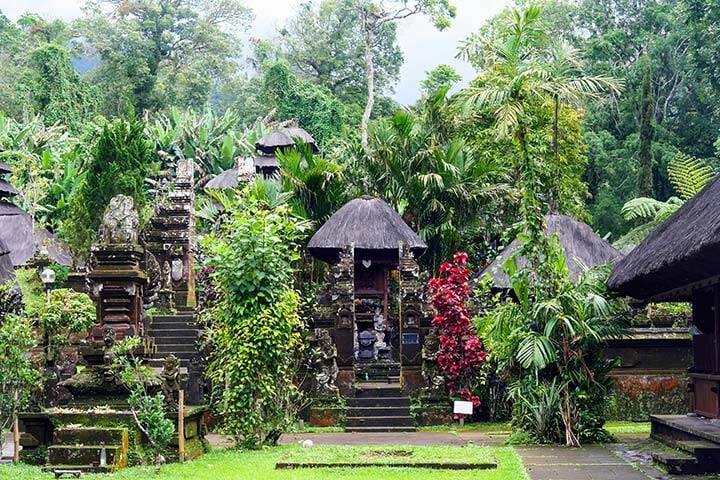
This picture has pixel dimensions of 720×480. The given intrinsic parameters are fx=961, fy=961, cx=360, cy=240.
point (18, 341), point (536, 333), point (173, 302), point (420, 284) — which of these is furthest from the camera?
point (173, 302)

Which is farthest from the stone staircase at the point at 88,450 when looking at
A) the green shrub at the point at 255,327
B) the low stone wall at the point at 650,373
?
the low stone wall at the point at 650,373

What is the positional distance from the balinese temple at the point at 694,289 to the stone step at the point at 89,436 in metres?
7.03

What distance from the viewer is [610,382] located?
15.3 m

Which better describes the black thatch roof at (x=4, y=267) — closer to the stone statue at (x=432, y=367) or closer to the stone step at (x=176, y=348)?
the stone step at (x=176, y=348)

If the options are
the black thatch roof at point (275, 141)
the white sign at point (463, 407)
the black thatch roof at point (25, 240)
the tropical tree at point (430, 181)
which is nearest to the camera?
the white sign at point (463, 407)

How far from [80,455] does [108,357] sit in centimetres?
164

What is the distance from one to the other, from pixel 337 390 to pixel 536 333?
258 inches

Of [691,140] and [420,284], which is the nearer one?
[420,284]

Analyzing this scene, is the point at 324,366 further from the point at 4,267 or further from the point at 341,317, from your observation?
the point at 4,267

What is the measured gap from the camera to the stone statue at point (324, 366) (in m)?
20.4

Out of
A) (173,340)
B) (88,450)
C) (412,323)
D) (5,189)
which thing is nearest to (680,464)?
(88,450)

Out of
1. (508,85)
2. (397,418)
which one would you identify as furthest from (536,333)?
(397,418)

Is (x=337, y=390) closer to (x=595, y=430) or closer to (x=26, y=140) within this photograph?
(x=595, y=430)

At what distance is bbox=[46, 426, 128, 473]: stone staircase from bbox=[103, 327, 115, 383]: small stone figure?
35.0 inches
